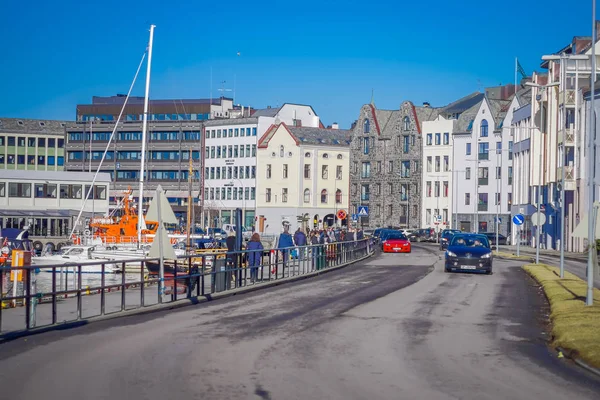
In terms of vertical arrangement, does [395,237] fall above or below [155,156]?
below

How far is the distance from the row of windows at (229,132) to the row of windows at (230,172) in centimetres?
440

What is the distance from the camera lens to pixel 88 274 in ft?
61.3

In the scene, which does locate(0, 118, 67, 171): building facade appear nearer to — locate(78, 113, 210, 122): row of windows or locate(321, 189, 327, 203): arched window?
locate(78, 113, 210, 122): row of windows

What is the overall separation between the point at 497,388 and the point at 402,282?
21.6 m

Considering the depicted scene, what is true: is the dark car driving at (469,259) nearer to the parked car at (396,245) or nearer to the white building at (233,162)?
the parked car at (396,245)

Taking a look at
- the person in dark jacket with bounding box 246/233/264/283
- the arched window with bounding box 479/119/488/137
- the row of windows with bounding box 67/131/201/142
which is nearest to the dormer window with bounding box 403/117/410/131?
the arched window with bounding box 479/119/488/137

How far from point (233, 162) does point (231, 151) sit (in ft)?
5.62

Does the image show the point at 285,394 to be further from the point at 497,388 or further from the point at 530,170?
the point at 530,170

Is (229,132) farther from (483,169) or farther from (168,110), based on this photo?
(483,169)

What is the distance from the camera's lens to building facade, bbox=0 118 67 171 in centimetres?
13275

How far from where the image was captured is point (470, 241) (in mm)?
41344

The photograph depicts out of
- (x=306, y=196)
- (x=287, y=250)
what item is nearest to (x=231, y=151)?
(x=306, y=196)

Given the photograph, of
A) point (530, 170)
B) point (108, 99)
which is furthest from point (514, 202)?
point (108, 99)

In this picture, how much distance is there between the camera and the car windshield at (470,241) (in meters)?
40.9
